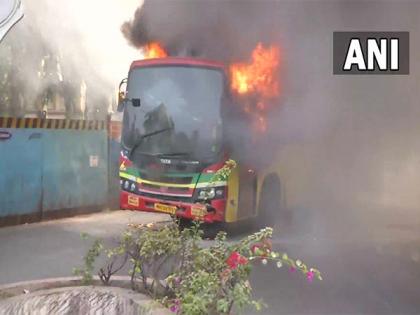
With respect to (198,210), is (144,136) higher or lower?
higher

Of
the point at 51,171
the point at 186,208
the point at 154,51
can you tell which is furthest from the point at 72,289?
the point at 154,51

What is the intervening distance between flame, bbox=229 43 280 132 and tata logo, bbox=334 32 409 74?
0.58 meters

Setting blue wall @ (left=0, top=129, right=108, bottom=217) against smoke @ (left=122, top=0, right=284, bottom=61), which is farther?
blue wall @ (left=0, top=129, right=108, bottom=217)

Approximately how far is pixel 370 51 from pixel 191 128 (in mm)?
1734

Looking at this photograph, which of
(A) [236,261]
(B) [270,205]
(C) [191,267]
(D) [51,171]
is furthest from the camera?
(D) [51,171]

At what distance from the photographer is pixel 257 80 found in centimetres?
447

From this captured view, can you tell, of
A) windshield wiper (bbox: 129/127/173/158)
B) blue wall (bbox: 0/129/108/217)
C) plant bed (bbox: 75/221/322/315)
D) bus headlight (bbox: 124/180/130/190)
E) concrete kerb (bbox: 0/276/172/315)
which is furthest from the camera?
blue wall (bbox: 0/129/108/217)

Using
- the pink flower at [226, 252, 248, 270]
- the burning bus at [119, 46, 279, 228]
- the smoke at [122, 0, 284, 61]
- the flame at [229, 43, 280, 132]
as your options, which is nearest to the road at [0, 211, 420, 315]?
the burning bus at [119, 46, 279, 228]

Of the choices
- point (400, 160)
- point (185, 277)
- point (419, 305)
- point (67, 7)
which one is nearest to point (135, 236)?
point (185, 277)

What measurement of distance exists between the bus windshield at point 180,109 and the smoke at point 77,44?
0.81 ft

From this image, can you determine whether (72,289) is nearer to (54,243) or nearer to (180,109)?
(54,243)

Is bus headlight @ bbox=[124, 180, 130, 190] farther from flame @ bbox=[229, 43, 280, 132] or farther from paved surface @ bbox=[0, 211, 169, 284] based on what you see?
flame @ bbox=[229, 43, 280, 132]

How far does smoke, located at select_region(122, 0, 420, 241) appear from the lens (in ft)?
14.6

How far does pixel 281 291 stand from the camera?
445 cm
